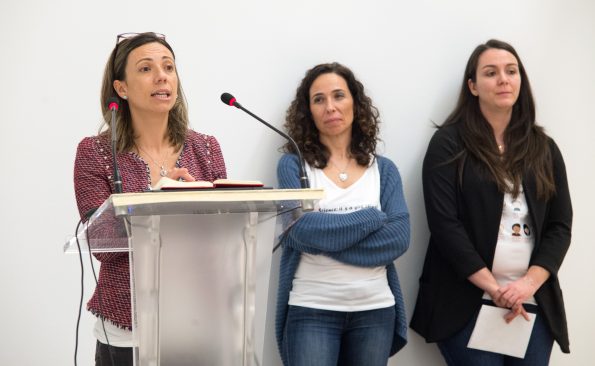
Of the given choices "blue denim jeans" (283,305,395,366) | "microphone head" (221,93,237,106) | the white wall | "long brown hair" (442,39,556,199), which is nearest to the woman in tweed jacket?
"microphone head" (221,93,237,106)

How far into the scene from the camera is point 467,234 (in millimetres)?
2922

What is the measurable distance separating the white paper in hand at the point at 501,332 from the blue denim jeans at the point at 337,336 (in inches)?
17.5

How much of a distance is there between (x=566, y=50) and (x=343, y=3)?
1.20 metres

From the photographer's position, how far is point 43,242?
262cm

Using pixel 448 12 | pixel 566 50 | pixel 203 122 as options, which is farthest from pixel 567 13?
pixel 203 122

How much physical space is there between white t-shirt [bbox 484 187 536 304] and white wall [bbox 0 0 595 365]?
46 cm

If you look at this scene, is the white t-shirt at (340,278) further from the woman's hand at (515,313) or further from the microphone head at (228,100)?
the microphone head at (228,100)

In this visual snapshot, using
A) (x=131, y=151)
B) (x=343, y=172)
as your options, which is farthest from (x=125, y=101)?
(x=343, y=172)

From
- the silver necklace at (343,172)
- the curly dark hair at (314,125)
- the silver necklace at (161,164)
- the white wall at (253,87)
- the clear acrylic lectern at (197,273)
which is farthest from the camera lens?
the curly dark hair at (314,125)

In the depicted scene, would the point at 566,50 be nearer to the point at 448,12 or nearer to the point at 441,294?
the point at 448,12

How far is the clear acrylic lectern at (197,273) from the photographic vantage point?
1427 mm

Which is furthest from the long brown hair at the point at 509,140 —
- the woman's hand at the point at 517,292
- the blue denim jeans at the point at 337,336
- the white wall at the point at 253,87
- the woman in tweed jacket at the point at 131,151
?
the woman in tweed jacket at the point at 131,151

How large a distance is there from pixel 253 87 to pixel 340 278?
914mm

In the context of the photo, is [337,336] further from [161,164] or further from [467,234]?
[161,164]
